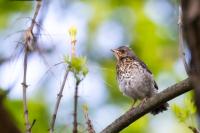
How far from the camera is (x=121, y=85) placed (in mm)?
6516

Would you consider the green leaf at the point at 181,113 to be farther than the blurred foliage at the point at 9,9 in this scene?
No

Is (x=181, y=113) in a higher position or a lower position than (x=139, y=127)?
higher

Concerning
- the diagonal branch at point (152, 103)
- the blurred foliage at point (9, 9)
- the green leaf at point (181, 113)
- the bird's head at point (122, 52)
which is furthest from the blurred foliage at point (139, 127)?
the green leaf at point (181, 113)

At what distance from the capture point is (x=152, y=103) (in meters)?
3.35

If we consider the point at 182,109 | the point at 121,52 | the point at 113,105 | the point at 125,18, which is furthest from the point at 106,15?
the point at 182,109

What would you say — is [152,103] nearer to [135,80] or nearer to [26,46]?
[26,46]

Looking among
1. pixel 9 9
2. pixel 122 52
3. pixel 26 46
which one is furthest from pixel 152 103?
pixel 9 9

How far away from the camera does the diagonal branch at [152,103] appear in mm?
3156

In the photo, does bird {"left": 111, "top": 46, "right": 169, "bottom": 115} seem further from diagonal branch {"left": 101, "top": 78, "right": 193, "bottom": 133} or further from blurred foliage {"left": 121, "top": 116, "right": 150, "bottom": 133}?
diagonal branch {"left": 101, "top": 78, "right": 193, "bottom": 133}

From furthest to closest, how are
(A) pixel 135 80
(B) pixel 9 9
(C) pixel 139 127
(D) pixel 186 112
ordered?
(B) pixel 9 9 < (C) pixel 139 127 < (A) pixel 135 80 < (D) pixel 186 112

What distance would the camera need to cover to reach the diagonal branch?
10.4 ft

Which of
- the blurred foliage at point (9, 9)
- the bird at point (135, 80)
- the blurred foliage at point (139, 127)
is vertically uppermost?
the blurred foliage at point (9, 9)

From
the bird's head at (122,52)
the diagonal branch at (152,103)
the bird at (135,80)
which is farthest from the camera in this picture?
the bird's head at (122,52)

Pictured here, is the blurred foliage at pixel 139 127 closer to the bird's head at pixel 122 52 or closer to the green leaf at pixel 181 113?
the bird's head at pixel 122 52
